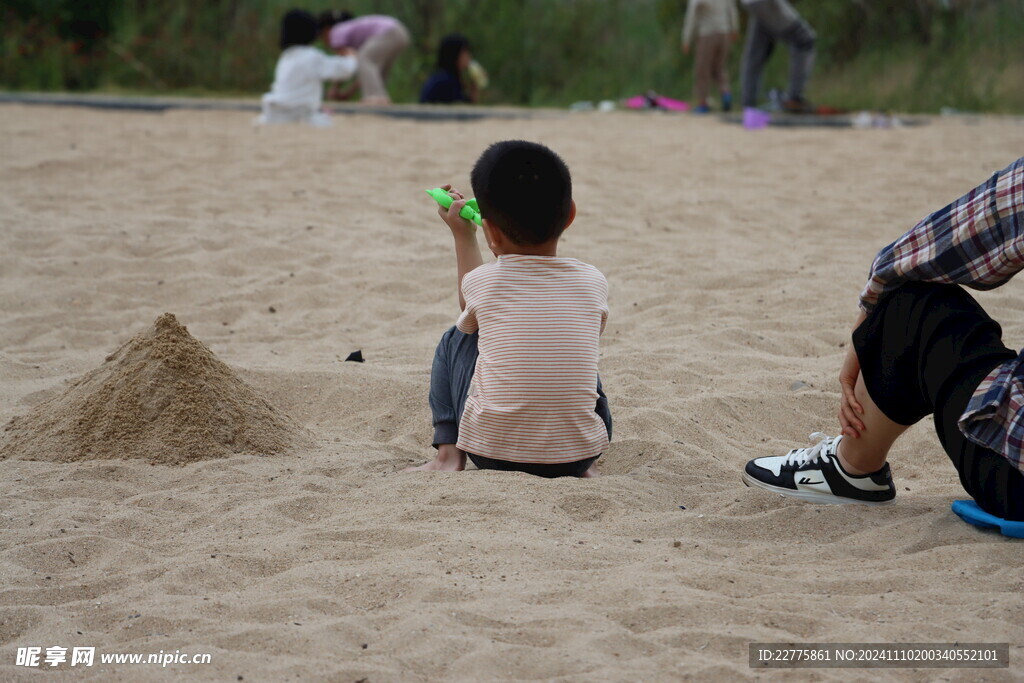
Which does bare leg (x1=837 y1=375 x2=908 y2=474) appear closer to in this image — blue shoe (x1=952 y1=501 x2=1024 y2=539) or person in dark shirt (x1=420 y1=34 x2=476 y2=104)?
blue shoe (x1=952 y1=501 x2=1024 y2=539)

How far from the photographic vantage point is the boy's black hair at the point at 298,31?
9.62 m

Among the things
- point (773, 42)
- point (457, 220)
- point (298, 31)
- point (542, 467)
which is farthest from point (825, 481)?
point (773, 42)

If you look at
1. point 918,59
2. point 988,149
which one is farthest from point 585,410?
point 918,59

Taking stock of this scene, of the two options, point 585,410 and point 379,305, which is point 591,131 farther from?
point 585,410

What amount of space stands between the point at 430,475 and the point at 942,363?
1.28 m

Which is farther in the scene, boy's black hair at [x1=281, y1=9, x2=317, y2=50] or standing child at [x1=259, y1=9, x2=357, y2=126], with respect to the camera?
boy's black hair at [x1=281, y1=9, x2=317, y2=50]

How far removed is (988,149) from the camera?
314 inches

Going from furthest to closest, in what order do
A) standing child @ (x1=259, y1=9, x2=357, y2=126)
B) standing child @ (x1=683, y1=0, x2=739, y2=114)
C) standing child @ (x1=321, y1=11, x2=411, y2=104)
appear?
standing child @ (x1=321, y1=11, x2=411, y2=104) < standing child @ (x1=683, y1=0, x2=739, y2=114) < standing child @ (x1=259, y1=9, x2=357, y2=126)

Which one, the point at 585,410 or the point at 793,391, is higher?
the point at 585,410

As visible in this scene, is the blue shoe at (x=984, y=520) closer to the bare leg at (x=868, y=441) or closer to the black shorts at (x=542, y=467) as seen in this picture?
the bare leg at (x=868, y=441)

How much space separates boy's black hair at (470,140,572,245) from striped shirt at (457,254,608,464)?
0.08 metres

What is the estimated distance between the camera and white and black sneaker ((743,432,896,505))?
9.05 ft

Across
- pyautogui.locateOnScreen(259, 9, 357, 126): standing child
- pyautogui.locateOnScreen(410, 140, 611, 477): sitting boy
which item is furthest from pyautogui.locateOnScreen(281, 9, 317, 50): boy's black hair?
pyautogui.locateOnScreen(410, 140, 611, 477): sitting boy

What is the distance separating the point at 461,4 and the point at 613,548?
1157 centimetres
